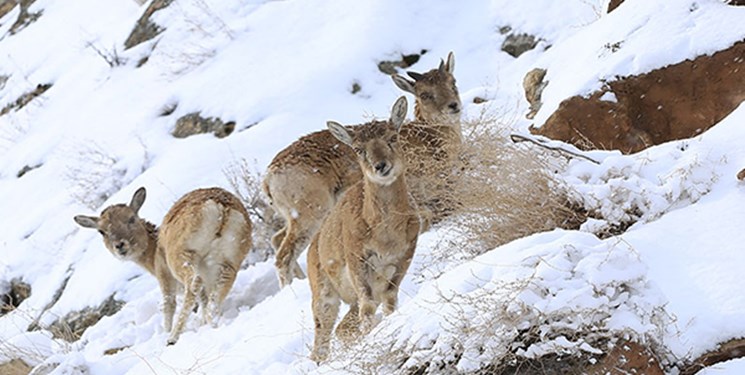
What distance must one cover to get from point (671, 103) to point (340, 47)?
8372 millimetres

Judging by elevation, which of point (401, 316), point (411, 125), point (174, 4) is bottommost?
point (174, 4)

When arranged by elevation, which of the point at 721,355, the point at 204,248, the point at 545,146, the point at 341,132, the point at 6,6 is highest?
the point at 341,132

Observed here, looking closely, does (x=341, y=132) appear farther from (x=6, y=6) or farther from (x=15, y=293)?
(x=6, y=6)

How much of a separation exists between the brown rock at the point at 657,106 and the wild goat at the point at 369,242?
5.97 ft

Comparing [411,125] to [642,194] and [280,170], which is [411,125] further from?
[642,194]

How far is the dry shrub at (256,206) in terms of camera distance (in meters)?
12.1

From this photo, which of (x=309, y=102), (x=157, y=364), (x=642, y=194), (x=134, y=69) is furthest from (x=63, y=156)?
(x=642, y=194)

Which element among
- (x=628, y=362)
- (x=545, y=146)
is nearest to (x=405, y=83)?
(x=545, y=146)

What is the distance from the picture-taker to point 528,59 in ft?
47.8

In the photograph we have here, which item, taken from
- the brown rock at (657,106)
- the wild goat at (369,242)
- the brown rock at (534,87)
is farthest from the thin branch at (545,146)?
the brown rock at (534,87)

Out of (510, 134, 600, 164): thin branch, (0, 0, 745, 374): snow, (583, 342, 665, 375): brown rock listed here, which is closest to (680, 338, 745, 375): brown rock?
(0, 0, 745, 374): snow

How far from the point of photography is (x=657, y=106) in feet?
28.0

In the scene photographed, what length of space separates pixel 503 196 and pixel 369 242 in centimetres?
105

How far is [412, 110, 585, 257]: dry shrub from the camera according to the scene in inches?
268
